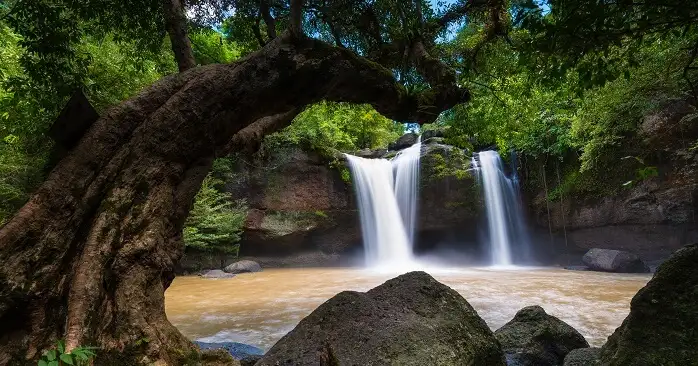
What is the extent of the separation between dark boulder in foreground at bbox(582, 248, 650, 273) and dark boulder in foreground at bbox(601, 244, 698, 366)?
11696mm

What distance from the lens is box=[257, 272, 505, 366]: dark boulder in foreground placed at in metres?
2.40

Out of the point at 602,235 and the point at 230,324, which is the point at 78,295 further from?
the point at 602,235

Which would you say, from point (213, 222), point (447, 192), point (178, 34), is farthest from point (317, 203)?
point (178, 34)

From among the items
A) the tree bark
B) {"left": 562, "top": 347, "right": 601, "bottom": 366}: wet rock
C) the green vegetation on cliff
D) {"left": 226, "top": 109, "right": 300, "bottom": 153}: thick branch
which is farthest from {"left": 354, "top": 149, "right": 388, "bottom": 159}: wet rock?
{"left": 562, "top": 347, "right": 601, "bottom": 366}: wet rock

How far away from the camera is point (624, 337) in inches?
96.3

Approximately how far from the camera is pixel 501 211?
55.0 ft

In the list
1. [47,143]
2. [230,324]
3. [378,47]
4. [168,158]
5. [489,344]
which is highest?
[378,47]

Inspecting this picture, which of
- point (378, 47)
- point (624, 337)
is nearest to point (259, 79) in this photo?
point (378, 47)

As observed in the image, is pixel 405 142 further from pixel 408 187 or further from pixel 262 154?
pixel 262 154

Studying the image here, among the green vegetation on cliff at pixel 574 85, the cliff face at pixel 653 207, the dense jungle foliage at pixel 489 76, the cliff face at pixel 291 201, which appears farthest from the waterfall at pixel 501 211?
the cliff face at pixel 291 201

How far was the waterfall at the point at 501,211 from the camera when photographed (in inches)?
658

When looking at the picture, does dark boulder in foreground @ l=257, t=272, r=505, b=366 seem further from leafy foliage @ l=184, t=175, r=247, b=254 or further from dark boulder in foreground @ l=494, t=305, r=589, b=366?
leafy foliage @ l=184, t=175, r=247, b=254

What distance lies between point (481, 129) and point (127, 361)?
19.6 ft

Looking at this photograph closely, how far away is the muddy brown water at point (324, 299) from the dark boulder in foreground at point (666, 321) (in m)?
3.03
